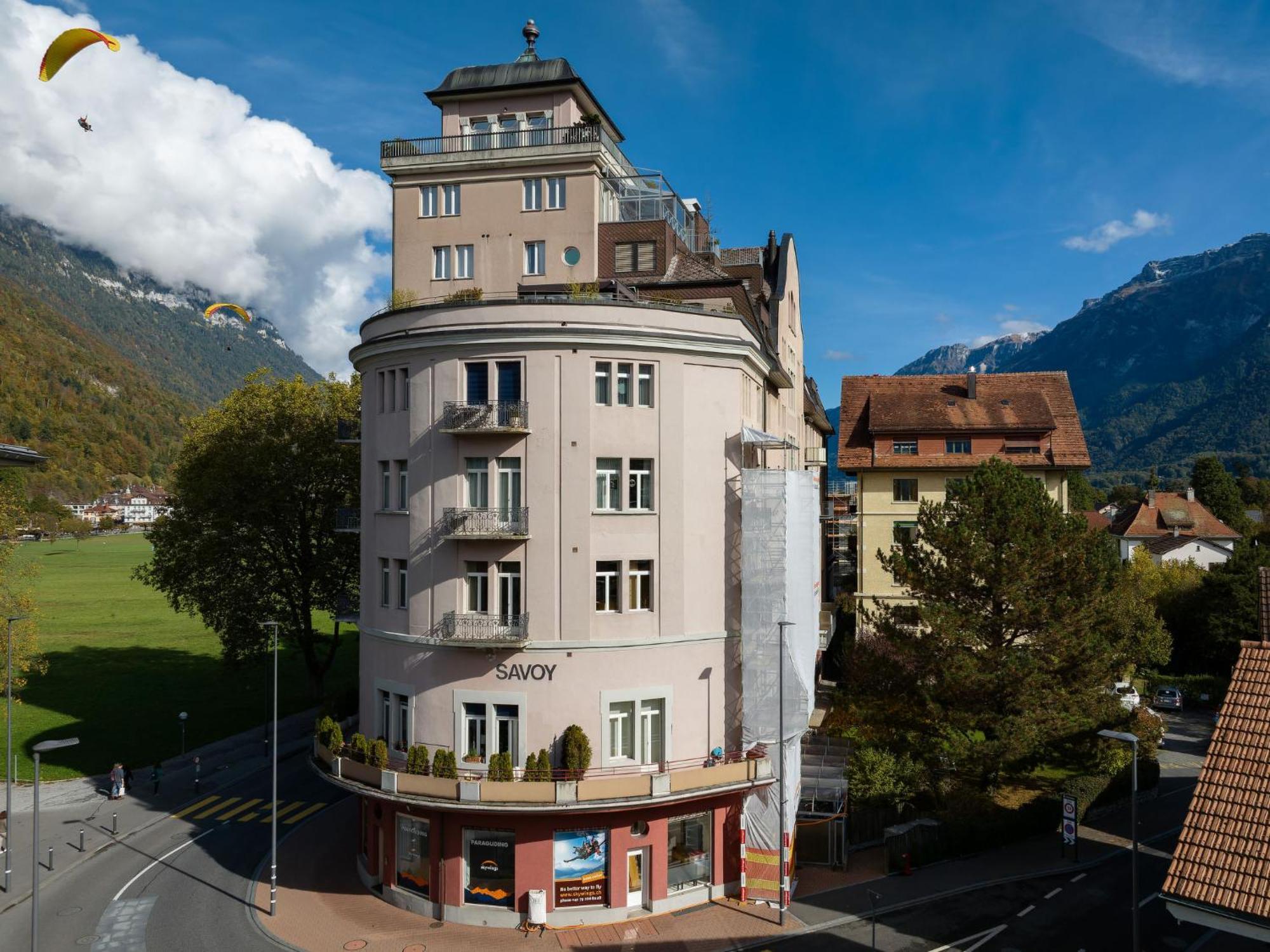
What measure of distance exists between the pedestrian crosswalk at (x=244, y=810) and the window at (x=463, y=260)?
2307 centimetres

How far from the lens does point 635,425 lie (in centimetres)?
2898

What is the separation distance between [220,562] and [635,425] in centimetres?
3327

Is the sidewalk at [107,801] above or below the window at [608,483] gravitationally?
below

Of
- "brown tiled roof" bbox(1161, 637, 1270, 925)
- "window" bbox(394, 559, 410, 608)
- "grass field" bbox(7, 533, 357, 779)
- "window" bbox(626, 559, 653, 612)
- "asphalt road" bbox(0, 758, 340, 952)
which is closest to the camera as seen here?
"brown tiled roof" bbox(1161, 637, 1270, 925)

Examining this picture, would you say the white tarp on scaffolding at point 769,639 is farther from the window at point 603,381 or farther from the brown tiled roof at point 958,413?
the brown tiled roof at point 958,413

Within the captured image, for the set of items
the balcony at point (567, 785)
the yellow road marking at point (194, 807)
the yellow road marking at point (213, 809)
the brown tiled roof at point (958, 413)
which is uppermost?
the brown tiled roof at point (958, 413)

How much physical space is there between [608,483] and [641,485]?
3.44ft

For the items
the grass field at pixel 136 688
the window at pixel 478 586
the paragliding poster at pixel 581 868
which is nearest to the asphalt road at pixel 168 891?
the grass field at pixel 136 688

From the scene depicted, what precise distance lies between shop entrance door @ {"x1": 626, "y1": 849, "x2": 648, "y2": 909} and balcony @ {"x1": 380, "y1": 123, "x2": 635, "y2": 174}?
84.5 ft

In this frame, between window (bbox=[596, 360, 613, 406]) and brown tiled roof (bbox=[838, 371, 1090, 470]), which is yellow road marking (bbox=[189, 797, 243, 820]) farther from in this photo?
brown tiled roof (bbox=[838, 371, 1090, 470])

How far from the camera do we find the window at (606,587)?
28578mm

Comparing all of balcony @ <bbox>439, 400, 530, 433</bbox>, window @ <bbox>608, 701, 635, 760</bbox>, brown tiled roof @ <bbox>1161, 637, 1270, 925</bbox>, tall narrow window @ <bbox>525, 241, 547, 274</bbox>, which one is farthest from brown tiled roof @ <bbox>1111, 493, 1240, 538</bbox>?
brown tiled roof @ <bbox>1161, 637, 1270, 925</bbox>

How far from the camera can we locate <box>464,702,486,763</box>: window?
93.2 feet

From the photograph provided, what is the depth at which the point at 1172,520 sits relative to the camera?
328 feet
